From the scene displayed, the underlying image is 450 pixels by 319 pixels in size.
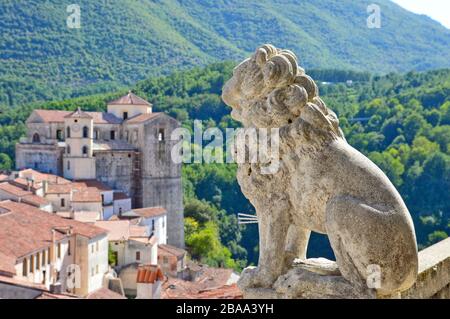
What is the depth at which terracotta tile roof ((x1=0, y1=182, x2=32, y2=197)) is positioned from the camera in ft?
149

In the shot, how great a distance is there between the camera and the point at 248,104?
15.8ft

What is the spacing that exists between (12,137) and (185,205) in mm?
22728

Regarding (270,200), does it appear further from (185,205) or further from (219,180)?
(219,180)

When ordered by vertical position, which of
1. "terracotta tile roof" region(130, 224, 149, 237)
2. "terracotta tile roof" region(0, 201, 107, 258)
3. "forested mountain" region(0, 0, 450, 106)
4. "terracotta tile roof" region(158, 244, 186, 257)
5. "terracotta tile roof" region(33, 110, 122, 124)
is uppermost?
"forested mountain" region(0, 0, 450, 106)

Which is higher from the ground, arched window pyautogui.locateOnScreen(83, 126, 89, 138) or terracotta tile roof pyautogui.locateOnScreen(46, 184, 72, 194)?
arched window pyautogui.locateOnScreen(83, 126, 89, 138)

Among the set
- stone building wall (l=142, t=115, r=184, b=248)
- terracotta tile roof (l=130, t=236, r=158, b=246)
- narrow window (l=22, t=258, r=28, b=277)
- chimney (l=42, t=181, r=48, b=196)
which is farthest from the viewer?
stone building wall (l=142, t=115, r=184, b=248)

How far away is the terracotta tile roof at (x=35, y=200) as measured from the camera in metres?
45.0

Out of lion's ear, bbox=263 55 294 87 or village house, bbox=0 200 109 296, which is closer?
lion's ear, bbox=263 55 294 87

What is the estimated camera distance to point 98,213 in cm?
4841

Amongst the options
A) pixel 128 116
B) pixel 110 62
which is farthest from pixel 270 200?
pixel 110 62

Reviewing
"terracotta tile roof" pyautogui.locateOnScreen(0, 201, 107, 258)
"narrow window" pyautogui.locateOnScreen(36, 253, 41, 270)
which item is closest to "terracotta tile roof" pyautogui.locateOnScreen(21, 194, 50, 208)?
"terracotta tile roof" pyautogui.locateOnScreen(0, 201, 107, 258)

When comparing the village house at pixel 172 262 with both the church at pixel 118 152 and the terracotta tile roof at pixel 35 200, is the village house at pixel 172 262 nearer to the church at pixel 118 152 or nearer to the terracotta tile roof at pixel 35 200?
the terracotta tile roof at pixel 35 200

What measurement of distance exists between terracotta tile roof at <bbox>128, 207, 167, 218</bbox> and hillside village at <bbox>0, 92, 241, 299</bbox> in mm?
57

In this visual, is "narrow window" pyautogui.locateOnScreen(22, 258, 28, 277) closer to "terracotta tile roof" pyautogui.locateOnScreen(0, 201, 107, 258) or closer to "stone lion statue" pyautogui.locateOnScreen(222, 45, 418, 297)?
"terracotta tile roof" pyautogui.locateOnScreen(0, 201, 107, 258)
